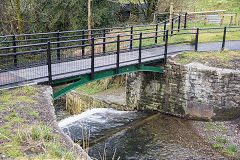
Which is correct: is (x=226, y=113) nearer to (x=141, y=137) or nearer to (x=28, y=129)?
(x=141, y=137)

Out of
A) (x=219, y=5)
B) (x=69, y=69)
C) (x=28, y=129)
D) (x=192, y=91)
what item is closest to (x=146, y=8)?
(x=219, y=5)

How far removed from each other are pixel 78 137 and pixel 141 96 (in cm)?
421

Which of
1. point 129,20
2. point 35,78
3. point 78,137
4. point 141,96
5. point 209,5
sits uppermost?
point 209,5

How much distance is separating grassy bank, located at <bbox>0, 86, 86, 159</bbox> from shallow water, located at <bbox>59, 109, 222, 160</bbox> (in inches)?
75.0

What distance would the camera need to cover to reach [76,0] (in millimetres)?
20000

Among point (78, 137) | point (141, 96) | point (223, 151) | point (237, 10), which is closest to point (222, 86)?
point (223, 151)

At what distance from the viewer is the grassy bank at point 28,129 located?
4.38 m

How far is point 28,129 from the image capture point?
16.5 ft

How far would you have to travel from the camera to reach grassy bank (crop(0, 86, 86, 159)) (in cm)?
438

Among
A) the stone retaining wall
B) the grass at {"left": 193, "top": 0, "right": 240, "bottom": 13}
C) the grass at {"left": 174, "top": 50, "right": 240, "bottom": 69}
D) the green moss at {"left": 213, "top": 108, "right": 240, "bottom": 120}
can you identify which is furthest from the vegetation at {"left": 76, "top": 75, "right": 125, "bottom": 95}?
the grass at {"left": 193, "top": 0, "right": 240, "bottom": 13}

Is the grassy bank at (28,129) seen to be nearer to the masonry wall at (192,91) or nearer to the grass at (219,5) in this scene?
the masonry wall at (192,91)

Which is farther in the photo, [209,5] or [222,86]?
[209,5]

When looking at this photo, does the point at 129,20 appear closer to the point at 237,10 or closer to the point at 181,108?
the point at 237,10

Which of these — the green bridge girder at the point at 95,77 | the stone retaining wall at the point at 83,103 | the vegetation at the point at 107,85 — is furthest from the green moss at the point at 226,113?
the vegetation at the point at 107,85
